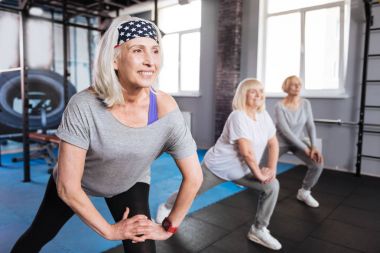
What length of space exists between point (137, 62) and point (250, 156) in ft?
4.34

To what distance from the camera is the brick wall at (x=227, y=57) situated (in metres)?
5.37

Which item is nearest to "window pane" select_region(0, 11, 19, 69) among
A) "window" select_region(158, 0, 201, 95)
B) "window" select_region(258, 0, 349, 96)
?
"window" select_region(158, 0, 201, 95)

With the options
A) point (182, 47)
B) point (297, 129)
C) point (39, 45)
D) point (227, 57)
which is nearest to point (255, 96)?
point (297, 129)

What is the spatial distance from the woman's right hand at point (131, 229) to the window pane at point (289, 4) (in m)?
4.65

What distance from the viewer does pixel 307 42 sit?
473 centimetres

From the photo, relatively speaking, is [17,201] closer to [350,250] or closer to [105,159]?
[105,159]

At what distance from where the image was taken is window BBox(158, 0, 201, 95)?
6395 millimetres

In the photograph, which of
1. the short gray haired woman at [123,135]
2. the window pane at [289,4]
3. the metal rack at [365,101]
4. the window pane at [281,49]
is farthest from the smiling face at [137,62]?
the window pane at [289,4]

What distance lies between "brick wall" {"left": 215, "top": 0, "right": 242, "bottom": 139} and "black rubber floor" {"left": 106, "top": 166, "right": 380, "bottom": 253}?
236 cm

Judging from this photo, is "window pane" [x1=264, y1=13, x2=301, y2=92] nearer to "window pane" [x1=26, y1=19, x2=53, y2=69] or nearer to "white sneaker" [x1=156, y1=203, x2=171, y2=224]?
"white sneaker" [x1=156, y1=203, x2=171, y2=224]

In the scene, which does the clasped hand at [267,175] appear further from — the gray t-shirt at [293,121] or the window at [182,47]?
the window at [182,47]

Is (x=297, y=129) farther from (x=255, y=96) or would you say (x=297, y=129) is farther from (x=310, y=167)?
(x=255, y=96)

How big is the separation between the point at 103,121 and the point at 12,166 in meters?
4.29

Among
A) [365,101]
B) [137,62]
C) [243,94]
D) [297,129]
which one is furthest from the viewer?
[365,101]
